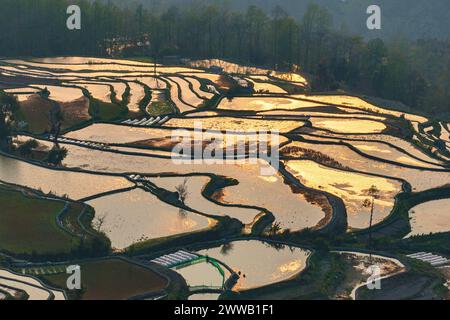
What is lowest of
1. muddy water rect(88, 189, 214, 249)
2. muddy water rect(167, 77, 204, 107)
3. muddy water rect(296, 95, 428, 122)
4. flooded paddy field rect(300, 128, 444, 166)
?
muddy water rect(88, 189, 214, 249)

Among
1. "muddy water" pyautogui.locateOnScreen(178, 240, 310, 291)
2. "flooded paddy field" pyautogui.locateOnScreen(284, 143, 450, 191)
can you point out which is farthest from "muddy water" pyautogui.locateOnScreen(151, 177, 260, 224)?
"flooded paddy field" pyautogui.locateOnScreen(284, 143, 450, 191)

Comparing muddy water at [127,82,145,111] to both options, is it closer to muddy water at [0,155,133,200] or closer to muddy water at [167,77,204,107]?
muddy water at [167,77,204,107]

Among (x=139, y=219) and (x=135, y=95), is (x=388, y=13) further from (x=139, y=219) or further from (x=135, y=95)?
(x=139, y=219)

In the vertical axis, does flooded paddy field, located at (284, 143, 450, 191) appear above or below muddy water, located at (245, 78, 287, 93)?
below

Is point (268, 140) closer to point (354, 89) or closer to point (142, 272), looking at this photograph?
point (142, 272)

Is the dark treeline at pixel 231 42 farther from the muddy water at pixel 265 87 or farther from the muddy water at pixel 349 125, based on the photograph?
the muddy water at pixel 349 125
